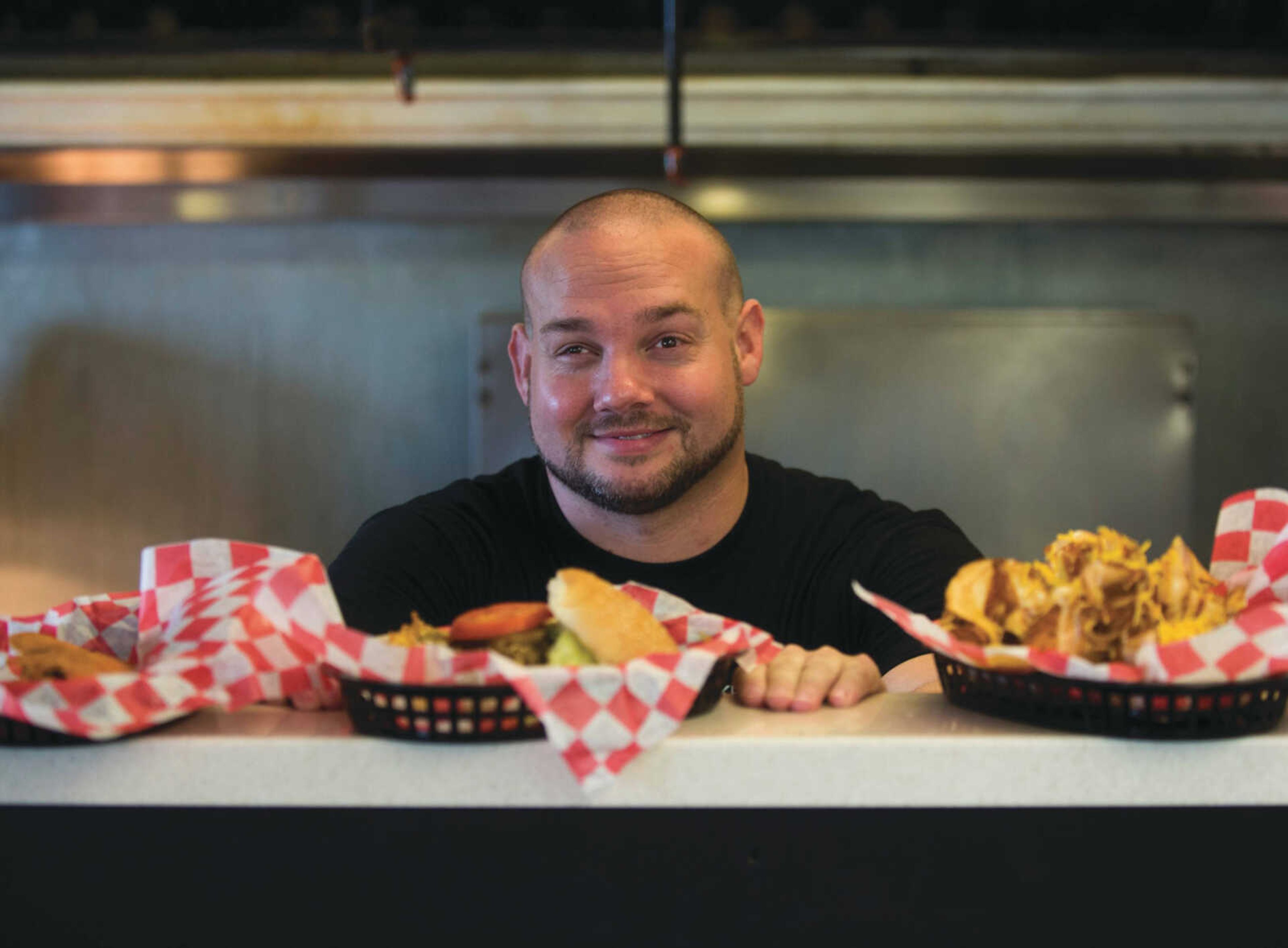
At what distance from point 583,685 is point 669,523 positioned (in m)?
0.93

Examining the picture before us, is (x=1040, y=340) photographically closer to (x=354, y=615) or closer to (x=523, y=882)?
(x=354, y=615)

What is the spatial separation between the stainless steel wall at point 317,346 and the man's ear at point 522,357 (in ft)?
3.34

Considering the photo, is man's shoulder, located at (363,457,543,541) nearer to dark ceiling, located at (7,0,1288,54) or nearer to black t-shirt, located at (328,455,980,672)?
black t-shirt, located at (328,455,980,672)

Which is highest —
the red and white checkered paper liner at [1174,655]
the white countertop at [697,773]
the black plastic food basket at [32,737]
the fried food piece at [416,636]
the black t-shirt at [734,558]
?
the red and white checkered paper liner at [1174,655]

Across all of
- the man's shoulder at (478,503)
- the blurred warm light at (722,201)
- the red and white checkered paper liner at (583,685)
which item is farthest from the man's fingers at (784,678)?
the blurred warm light at (722,201)

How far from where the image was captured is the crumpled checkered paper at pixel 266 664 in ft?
2.57

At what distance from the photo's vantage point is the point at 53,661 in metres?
0.83

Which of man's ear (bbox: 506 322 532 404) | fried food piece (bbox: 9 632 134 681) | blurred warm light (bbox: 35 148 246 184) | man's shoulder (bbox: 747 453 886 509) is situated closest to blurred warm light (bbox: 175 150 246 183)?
blurred warm light (bbox: 35 148 246 184)

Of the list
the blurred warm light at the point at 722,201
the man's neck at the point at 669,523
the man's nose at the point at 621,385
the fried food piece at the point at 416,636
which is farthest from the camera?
the blurred warm light at the point at 722,201

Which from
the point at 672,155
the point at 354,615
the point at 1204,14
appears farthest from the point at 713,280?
the point at 1204,14

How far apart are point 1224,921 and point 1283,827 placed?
0.08m

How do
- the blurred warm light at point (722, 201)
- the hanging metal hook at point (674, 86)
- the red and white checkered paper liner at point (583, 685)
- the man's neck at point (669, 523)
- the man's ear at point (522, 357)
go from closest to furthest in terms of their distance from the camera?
1. the red and white checkered paper liner at point (583, 685)
2. the man's neck at point (669, 523)
3. the man's ear at point (522, 357)
4. the hanging metal hook at point (674, 86)
5. the blurred warm light at point (722, 201)

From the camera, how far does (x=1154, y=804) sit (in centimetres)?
81

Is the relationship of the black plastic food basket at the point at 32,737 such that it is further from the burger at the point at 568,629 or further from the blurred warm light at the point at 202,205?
the blurred warm light at the point at 202,205
